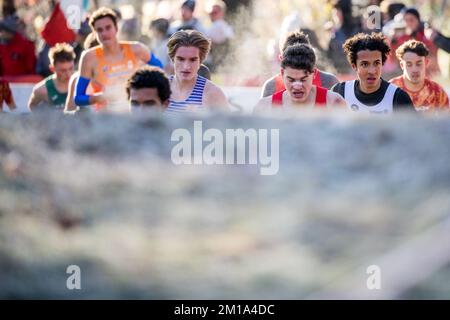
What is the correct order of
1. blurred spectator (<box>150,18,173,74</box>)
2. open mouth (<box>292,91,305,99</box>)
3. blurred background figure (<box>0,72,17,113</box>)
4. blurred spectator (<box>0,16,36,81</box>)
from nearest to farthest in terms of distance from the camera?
open mouth (<box>292,91,305,99</box>), blurred background figure (<box>0,72,17,113</box>), blurred spectator (<box>150,18,173,74</box>), blurred spectator (<box>0,16,36,81</box>)

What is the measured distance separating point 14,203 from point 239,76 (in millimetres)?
1440

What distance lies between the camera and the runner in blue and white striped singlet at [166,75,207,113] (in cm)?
→ 479

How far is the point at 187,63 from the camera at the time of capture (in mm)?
4836

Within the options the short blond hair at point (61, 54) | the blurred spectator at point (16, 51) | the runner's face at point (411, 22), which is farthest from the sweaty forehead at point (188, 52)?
the blurred spectator at point (16, 51)

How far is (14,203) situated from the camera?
7152 mm

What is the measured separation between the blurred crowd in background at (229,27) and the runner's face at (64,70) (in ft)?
2.91

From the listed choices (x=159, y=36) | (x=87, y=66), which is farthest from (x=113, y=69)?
(x=159, y=36)

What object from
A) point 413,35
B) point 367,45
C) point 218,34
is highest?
point 218,34

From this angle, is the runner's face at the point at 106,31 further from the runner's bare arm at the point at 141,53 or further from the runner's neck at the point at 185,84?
the runner's neck at the point at 185,84

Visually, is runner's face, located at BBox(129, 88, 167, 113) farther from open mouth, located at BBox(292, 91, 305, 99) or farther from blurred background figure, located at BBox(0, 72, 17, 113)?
blurred background figure, located at BBox(0, 72, 17, 113)

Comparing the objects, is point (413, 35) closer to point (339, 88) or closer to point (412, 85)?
point (412, 85)

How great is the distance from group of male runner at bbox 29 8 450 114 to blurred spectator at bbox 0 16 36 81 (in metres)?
1.83

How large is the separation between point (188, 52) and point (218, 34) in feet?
9.17

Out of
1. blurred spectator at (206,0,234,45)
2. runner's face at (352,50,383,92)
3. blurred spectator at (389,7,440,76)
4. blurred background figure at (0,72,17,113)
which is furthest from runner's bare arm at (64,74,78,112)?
blurred spectator at (206,0,234,45)
